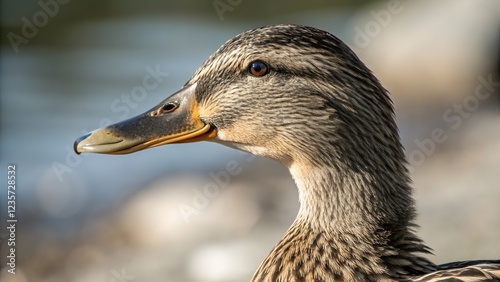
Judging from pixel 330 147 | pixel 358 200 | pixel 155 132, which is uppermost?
pixel 330 147

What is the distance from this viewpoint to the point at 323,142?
12.5ft

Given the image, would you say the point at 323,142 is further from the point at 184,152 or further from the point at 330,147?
the point at 184,152

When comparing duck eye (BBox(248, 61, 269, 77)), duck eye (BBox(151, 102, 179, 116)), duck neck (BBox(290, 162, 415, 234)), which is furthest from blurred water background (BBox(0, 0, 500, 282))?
duck eye (BBox(248, 61, 269, 77))

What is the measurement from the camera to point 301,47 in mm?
3752

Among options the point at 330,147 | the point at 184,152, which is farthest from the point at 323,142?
the point at 184,152

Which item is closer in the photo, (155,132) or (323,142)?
(323,142)

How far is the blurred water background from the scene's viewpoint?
24.7 feet

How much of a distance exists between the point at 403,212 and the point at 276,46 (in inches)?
36.3

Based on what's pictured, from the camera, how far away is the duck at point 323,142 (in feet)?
12.3

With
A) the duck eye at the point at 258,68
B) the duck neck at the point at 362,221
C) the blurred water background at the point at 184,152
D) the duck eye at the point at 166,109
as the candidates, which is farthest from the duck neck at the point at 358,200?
the blurred water background at the point at 184,152

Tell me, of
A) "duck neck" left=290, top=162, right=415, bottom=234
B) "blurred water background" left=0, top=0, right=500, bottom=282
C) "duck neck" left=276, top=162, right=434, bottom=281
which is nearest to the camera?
"duck neck" left=276, top=162, right=434, bottom=281

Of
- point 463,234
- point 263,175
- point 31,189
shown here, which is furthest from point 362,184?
point 31,189

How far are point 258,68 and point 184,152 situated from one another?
6.93 meters

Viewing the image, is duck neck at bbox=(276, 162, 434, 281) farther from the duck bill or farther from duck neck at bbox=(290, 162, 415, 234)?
the duck bill
